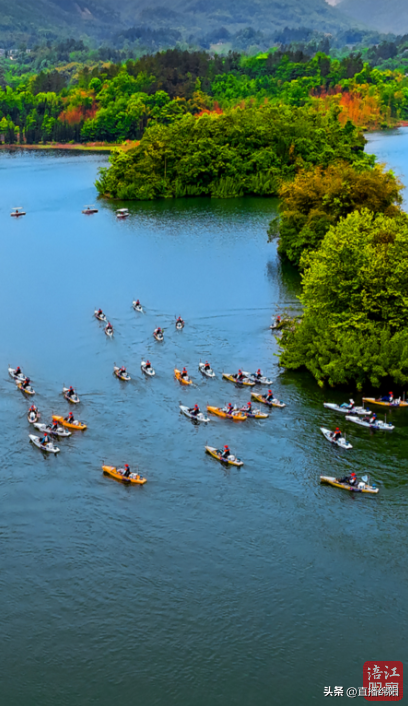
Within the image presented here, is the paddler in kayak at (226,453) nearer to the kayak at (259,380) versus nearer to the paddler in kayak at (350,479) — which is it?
the paddler in kayak at (350,479)

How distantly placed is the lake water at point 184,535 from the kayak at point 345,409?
3.20 feet

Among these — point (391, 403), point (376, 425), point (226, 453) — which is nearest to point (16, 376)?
point (226, 453)

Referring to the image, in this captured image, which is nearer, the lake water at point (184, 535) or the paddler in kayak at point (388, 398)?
the lake water at point (184, 535)

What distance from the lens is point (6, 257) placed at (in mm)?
105625

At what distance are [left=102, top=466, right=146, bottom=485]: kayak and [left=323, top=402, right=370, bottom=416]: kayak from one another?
57.7 feet

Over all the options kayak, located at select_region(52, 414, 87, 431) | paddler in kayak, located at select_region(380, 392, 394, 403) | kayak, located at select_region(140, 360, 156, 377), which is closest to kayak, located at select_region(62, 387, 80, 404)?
kayak, located at select_region(52, 414, 87, 431)

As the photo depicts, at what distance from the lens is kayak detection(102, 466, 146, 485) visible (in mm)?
51438

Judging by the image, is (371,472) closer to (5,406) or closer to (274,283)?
(5,406)

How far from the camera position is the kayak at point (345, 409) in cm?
5928

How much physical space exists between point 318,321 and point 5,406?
27038mm

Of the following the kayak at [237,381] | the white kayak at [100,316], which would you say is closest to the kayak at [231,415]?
the kayak at [237,381]

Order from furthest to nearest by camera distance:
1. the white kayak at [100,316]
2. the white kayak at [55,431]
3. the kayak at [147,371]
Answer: the white kayak at [100,316]
the kayak at [147,371]
the white kayak at [55,431]

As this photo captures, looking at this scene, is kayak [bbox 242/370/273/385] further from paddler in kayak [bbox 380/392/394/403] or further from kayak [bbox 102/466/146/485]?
kayak [bbox 102/466/146/485]

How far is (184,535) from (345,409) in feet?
64.1
